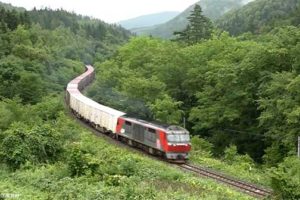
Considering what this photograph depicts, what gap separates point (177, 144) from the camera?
1410 inches

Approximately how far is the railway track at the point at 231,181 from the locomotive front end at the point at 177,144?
89 cm

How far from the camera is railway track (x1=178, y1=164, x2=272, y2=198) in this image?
91.2 ft

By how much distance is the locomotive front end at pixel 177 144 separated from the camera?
3578cm

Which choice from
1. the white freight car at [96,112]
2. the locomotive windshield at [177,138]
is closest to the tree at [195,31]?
the white freight car at [96,112]

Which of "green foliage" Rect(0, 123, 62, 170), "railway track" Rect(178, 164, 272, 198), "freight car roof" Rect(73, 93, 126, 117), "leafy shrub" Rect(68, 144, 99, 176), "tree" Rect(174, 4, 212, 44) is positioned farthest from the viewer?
"tree" Rect(174, 4, 212, 44)

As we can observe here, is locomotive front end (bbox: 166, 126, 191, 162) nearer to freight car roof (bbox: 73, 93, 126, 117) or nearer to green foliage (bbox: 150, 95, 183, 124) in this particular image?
freight car roof (bbox: 73, 93, 126, 117)

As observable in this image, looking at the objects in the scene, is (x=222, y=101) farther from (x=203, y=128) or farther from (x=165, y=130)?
(x=165, y=130)

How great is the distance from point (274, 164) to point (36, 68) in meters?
38.0

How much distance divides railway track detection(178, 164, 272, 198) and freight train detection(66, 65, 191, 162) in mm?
1354

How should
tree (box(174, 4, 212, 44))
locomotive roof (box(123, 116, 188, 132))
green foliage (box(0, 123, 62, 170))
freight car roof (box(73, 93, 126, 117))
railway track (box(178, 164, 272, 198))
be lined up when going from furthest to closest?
tree (box(174, 4, 212, 44))
freight car roof (box(73, 93, 126, 117))
locomotive roof (box(123, 116, 188, 132))
green foliage (box(0, 123, 62, 170))
railway track (box(178, 164, 272, 198))

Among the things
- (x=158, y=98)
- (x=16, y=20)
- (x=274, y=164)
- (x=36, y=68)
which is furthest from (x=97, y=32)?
(x=274, y=164)

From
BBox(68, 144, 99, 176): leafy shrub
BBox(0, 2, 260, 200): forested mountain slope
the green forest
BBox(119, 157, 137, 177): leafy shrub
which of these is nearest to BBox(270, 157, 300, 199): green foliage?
A: the green forest

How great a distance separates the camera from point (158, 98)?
55.4 meters

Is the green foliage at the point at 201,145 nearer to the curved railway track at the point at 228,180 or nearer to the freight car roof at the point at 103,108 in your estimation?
the curved railway track at the point at 228,180
